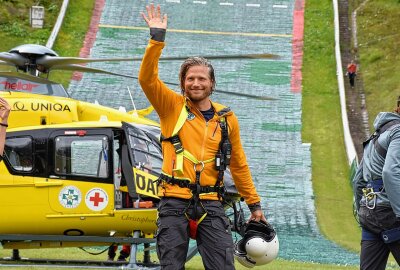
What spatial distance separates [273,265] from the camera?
44.6ft

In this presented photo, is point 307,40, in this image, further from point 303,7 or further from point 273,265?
point 273,265

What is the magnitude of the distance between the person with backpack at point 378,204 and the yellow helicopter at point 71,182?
5.22 metres

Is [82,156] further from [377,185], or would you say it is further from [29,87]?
[377,185]

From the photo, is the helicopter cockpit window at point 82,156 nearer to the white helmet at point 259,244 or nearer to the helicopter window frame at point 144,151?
the helicopter window frame at point 144,151

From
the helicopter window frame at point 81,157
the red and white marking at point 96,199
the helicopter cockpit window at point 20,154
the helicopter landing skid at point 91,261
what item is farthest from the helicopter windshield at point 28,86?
the helicopter landing skid at point 91,261

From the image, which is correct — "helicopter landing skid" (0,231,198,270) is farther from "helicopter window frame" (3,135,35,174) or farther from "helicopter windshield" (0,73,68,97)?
"helicopter windshield" (0,73,68,97)

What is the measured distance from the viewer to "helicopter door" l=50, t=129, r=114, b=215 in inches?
500

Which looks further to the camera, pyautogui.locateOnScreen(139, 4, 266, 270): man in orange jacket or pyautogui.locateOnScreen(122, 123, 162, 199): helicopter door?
pyautogui.locateOnScreen(122, 123, 162, 199): helicopter door

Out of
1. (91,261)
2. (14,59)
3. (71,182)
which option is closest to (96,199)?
(71,182)

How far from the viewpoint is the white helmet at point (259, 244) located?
295 inches

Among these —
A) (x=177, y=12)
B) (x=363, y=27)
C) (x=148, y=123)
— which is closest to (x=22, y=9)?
(x=177, y=12)

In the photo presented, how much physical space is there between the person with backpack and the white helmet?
2.52ft

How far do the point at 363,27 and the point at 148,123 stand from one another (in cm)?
2546

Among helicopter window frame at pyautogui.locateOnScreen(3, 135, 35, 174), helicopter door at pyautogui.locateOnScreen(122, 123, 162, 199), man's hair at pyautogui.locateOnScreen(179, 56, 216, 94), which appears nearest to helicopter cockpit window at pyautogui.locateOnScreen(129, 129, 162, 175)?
helicopter door at pyautogui.locateOnScreen(122, 123, 162, 199)
